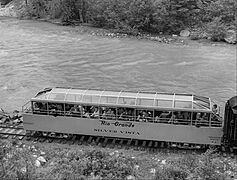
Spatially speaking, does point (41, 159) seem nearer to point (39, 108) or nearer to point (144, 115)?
point (39, 108)

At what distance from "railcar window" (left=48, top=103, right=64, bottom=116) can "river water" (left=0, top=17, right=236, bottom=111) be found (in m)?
8.27

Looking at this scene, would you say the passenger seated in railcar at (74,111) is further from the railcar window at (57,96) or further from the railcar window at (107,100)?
the railcar window at (107,100)

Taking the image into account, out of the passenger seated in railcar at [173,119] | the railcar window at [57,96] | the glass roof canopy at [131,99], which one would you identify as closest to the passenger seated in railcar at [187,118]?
the glass roof canopy at [131,99]

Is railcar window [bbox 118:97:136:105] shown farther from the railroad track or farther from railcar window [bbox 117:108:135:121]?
the railroad track

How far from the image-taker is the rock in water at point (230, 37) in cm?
4689

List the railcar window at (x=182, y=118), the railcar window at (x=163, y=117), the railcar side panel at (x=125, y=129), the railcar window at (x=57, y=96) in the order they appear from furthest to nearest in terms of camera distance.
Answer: the railcar window at (x=57, y=96) → the railcar window at (x=163, y=117) → the railcar window at (x=182, y=118) → the railcar side panel at (x=125, y=129)

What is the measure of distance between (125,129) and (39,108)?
472 centimetres

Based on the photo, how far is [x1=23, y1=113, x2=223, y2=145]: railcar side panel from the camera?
18.1m

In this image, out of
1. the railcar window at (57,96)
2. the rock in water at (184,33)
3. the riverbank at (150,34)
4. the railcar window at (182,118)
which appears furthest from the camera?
the rock in water at (184,33)

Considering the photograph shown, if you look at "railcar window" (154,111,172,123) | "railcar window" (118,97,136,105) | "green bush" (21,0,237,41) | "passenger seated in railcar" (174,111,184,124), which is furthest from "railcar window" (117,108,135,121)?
"green bush" (21,0,237,41)

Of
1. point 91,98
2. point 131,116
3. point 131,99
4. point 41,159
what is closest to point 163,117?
point 131,116

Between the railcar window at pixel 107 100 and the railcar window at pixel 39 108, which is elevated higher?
the railcar window at pixel 107 100

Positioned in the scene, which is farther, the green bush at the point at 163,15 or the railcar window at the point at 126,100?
the green bush at the point at 163,15

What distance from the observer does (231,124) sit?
56.8 feet
